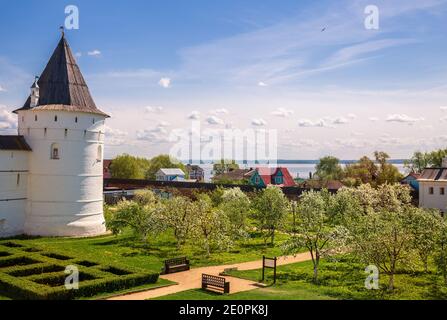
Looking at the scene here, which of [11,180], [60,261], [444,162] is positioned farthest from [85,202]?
[444,162]

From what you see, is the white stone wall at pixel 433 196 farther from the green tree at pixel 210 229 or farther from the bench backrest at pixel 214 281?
the bench backrest at pixel 214 281

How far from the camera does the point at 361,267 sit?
23.7 meters

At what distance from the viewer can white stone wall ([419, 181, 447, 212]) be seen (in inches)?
1662

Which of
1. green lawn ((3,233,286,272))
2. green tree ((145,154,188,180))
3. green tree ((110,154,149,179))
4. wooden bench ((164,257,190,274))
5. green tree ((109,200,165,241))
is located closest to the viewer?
wooden bench ((164,257,190,274))

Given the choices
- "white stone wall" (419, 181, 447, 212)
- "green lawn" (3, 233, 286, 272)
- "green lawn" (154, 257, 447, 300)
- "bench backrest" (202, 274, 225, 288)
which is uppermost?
"white stone wall" (419, 181, 447, 212)

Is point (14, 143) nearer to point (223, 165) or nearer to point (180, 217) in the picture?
point (180, 217)

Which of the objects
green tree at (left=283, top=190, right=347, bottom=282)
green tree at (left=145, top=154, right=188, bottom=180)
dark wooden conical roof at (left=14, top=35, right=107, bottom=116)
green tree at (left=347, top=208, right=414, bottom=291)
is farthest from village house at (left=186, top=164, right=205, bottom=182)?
green tree at (left=347, top=208, right=414, bottom=291)

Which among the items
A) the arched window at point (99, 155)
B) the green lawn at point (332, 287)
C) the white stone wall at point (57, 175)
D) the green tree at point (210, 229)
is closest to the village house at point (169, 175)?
A: the arched window at point (99, 155)

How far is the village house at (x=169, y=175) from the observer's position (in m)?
88.5

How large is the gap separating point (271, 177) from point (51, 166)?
146 ft

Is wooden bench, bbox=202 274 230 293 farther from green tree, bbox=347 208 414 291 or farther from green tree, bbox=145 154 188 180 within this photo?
green tree, bbox=145 154 188 180
